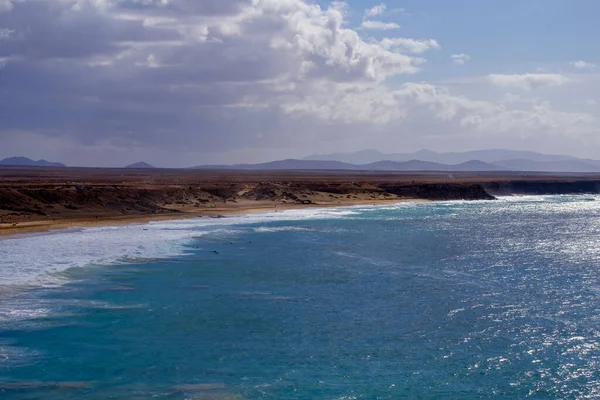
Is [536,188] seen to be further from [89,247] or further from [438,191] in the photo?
[89,247]

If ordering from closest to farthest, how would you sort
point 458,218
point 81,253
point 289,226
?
1. point 81,253
2. point 289,226
3. point 458,218

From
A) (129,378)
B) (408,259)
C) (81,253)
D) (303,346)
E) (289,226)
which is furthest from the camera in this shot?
(289,226)

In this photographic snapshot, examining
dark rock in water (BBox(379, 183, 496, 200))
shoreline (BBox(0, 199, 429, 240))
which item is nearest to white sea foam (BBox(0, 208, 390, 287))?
shoreline (BBox(0, 199, 429, 240))

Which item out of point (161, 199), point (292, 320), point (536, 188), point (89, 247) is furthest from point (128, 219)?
point (536, 188)

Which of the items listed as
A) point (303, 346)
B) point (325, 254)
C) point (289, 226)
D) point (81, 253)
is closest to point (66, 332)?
point (303, 346)

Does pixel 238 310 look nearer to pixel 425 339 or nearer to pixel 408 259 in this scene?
pixel 425 339

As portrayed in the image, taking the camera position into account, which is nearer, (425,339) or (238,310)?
(425,339)

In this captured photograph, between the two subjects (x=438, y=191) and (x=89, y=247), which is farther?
(x=438, y=191)

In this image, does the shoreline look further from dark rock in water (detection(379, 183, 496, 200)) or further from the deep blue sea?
dark rock in water (detection(379, 183, 496, 200))

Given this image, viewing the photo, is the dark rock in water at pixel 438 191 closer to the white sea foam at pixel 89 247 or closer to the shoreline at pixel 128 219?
the shoreline at pixel 128 219
